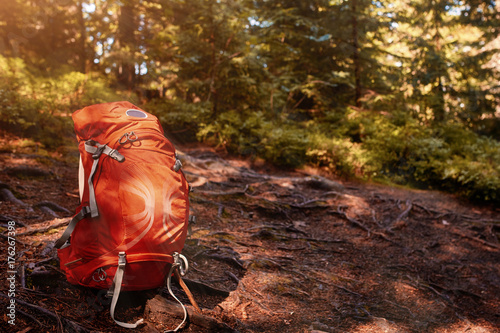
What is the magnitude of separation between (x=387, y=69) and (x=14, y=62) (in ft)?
44.1

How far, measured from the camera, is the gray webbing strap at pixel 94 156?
234 cm

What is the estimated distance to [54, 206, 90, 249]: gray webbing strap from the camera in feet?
7.47

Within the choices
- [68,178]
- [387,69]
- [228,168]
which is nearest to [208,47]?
[228,168]

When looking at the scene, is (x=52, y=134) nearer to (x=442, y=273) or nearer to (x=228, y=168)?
(x=228, y=168)

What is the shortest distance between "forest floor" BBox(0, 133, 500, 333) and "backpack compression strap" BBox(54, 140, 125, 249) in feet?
1.27

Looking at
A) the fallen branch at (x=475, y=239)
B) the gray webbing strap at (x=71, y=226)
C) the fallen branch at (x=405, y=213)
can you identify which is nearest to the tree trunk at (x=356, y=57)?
the fallen branch at (x=405, y=213)

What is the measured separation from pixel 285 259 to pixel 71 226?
8.84 feet

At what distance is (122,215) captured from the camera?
2.29 m

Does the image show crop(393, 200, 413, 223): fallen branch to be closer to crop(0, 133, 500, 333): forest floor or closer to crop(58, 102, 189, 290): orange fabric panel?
crop(0, 133, 500, 333): forest floor

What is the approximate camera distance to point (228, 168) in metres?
8.26

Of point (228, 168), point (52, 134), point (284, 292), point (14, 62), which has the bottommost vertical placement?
point (284, 292)

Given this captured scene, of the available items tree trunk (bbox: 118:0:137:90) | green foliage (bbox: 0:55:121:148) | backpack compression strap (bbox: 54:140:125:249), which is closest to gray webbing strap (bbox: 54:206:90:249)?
backpack compression strap (bbox: 54:140:125:249)

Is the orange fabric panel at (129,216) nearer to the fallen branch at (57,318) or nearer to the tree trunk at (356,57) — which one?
the fallen branch at (57,318)

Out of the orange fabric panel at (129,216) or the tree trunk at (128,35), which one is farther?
the tree trunk at (128,35)
